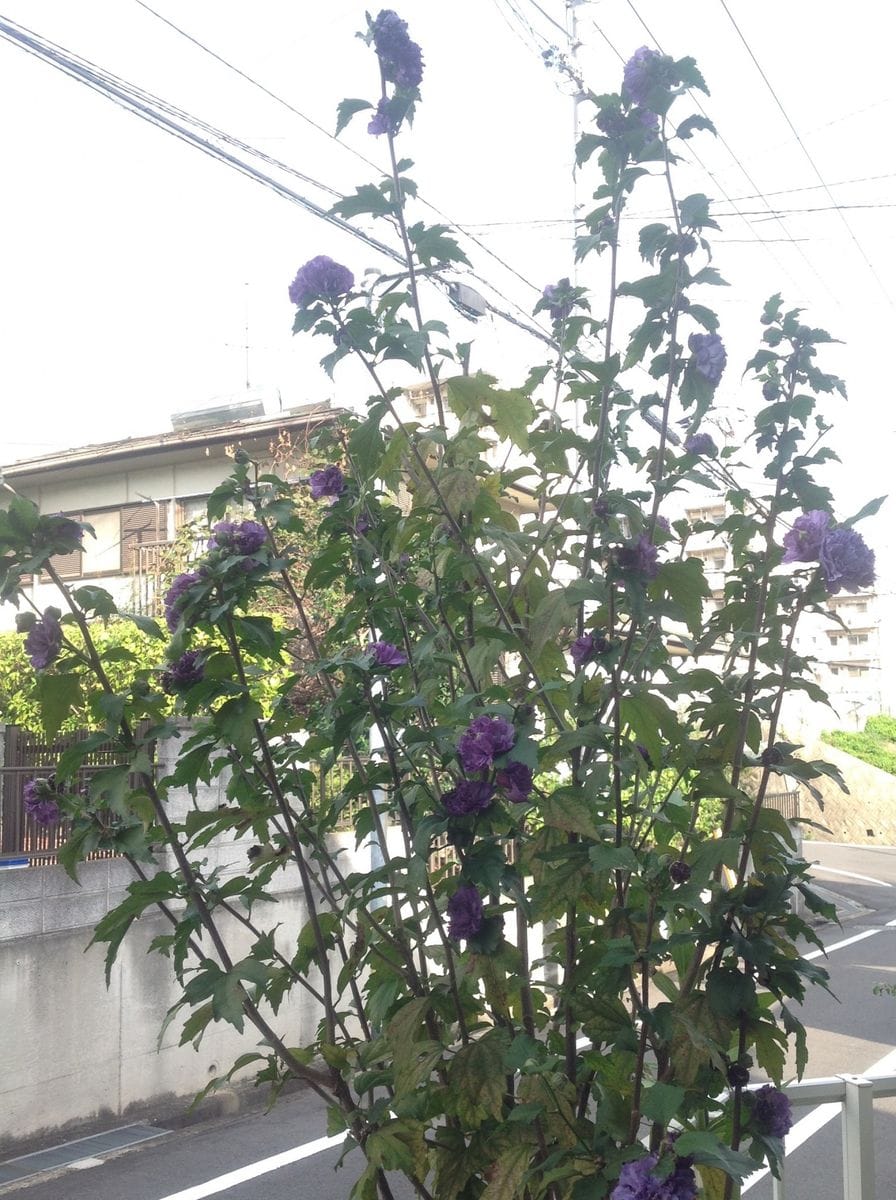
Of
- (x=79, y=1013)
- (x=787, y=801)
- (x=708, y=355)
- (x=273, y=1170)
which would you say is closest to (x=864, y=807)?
(x=787, y=801)

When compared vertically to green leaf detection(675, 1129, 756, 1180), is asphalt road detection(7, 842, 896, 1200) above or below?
below

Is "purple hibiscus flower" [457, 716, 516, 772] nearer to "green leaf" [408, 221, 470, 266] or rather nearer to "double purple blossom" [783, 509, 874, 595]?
"double purple blossom" [783, 509, 874, 595]

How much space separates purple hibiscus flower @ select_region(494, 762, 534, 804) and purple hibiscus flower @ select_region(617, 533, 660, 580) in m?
0.31

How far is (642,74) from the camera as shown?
159 cm

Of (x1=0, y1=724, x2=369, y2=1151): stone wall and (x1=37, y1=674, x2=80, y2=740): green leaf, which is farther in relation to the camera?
(x1=0, y1=724, x2=369, y2=1151): stone wall

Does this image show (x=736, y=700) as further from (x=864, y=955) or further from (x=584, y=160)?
(x=864, y=955)

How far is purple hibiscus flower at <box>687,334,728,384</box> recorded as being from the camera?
161cm

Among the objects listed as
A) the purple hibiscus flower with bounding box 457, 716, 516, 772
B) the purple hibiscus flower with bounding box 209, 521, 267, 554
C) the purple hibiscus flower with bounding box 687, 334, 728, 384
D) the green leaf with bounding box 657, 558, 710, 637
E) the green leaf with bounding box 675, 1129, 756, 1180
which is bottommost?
the green leaf with bounding box 675, 1129, 756, 1180

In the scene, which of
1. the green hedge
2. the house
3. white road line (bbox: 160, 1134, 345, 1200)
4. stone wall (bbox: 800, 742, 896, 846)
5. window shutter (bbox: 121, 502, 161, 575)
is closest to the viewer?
white road line (bbox: 160, 1134, 345, 1200)

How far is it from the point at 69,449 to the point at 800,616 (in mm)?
14701

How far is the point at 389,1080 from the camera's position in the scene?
1.62 meters

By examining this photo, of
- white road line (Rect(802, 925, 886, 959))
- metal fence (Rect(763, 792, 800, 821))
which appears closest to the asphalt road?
white road line (Rect(802, 925, 886, 959))

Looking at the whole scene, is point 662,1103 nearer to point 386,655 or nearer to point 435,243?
point 386,655

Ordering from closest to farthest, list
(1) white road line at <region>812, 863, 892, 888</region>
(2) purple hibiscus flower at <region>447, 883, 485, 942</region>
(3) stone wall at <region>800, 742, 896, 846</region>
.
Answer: (2) purple hibiscus flower at <region>447, 883, 485, 942</region> < (1) white road line at <region>812, 863, 892, 888</region> < (3) stone wall at <region>800, 742, 896, 846</region>
